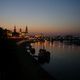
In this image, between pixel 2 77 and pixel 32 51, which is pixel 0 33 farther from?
pixel 2 77

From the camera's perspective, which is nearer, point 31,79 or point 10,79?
point 10,79

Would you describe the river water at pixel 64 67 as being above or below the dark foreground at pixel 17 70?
below

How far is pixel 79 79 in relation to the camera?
3812 centimetres

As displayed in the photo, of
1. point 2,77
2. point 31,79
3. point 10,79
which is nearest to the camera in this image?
point 2,77

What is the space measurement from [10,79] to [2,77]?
3484mm

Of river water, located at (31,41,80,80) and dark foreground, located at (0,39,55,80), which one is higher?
dark foreground, located at (0,39,55,80)

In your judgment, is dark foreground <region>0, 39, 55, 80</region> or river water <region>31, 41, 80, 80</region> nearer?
dark foreground <region>0, 39, 55, 80</region>

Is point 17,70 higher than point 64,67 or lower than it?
higher

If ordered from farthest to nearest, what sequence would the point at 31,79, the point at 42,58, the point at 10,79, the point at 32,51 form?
1. the point at 32,51
2. the point at 42,58
3. the point at 31,79
4. the point at 10,79

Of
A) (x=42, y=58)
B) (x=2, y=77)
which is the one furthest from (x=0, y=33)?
(x=2, y=77)

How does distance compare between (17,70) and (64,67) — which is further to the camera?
(64,67)

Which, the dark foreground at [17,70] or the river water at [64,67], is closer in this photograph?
Result: the dark foreground at [17,70]

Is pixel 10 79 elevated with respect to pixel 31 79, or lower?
elevated

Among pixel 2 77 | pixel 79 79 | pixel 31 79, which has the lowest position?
pixel 79 79
